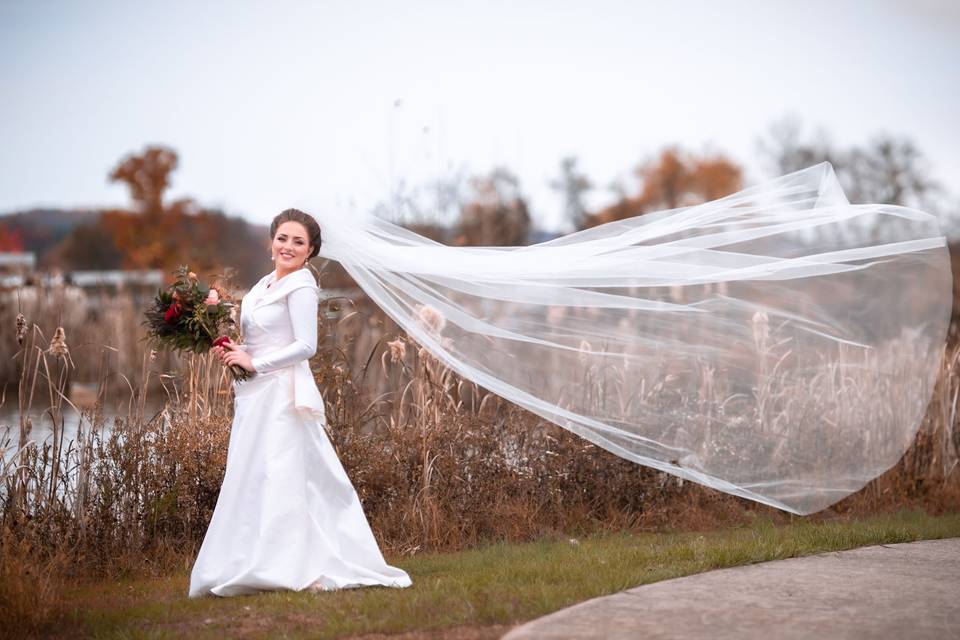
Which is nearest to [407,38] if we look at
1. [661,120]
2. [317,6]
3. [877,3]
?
[317,6]

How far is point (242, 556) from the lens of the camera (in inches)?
214

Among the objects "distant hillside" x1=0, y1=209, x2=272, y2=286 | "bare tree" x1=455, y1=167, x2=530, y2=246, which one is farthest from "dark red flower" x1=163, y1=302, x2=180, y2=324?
"distant hillside" x1=0, y1=209, x2=272, y2=286

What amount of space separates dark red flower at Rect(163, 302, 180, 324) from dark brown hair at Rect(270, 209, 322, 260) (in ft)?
2.10

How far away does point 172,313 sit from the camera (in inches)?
222

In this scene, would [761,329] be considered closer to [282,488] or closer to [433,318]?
[433,318]

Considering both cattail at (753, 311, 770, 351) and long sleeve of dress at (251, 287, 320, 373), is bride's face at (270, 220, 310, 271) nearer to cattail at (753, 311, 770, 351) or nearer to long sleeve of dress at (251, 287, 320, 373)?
long sleeve of dress at (251, 287, 320, 373)

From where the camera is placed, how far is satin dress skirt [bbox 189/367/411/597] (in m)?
5.39

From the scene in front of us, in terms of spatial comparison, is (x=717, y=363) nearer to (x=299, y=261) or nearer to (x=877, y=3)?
(x=299, y=261)

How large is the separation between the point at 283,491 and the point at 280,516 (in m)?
0.12

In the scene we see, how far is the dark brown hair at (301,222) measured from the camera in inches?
231

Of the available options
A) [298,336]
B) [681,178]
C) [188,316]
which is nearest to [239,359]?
[298,336]

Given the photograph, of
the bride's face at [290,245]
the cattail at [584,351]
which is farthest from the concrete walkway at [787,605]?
the bride's face at [290,245]

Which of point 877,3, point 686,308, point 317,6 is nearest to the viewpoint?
point 686,308

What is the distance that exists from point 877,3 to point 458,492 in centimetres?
1877
